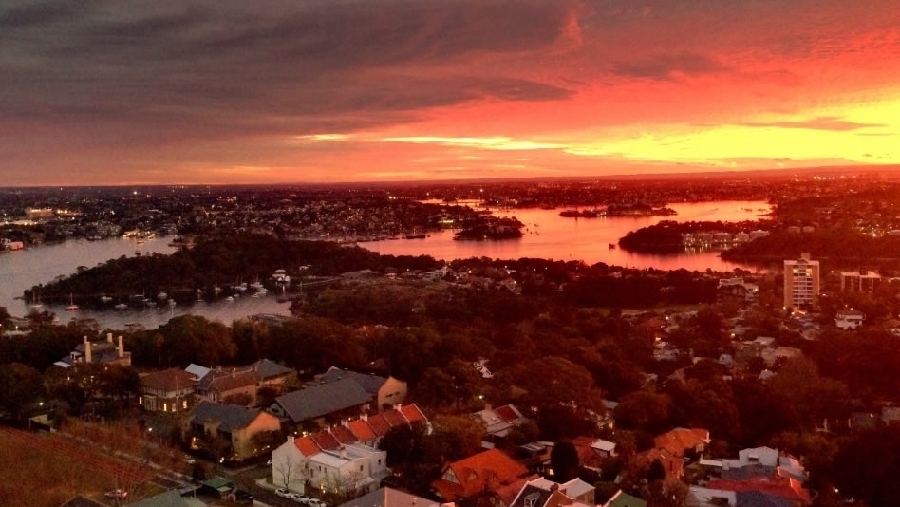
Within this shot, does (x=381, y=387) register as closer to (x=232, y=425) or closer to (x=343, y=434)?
(x=343, y=434)

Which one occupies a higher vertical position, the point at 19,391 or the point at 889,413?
the point at 19,391

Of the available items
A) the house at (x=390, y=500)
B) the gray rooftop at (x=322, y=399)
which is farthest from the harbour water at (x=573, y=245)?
the house at (x=390, y=500)

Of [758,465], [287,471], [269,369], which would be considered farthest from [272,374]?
[758,465]

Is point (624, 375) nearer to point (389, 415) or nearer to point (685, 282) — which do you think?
point (389, 415)

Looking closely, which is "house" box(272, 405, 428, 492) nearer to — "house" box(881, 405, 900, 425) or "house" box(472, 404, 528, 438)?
"house" box(472, 404, 528, 438)

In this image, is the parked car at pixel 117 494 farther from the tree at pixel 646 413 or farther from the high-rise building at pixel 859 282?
the high-rise building at pixel 859 282

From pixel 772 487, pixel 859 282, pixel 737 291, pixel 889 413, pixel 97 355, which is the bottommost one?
pixel 737 291

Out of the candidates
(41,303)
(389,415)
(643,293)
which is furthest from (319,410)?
(41,303)
